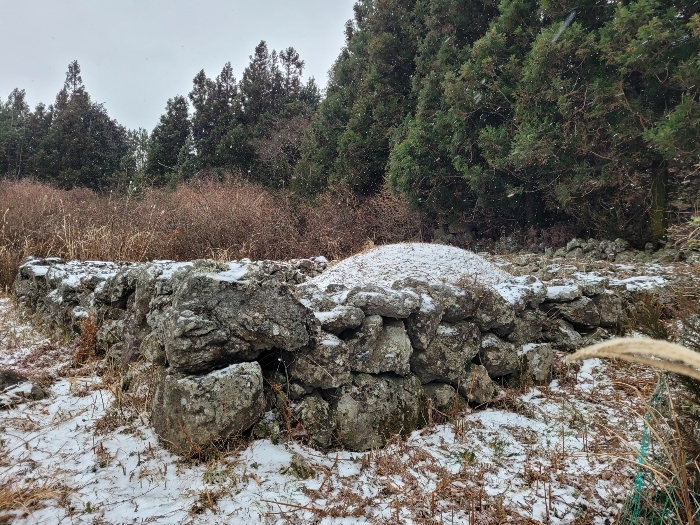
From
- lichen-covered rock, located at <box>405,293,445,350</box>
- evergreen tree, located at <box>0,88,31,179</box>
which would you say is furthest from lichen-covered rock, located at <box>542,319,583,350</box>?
evergreen tree, located at <box>0,88,31,179</box>

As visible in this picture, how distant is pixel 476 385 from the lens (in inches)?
127

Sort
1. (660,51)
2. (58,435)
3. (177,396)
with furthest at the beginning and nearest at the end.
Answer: (660,51), (58,435), (177,396)

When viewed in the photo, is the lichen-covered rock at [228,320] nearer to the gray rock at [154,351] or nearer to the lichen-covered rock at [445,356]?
the gray rock at [154,351]

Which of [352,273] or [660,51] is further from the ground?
[660,51]

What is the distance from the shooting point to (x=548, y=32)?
792 cm

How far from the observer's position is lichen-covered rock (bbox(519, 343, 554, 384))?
142 inches

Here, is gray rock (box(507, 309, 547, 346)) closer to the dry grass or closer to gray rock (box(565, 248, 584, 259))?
the dry grass

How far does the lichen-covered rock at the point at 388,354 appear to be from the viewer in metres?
2.79

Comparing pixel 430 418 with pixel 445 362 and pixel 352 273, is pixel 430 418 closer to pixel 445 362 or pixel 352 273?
pixel 445 362

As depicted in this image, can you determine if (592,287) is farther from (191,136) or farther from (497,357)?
(191,136)

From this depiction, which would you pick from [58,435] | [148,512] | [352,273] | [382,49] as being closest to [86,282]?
[58,435]

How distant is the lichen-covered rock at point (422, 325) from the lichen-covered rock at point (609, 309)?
236cm

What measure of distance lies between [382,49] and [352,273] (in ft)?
31.7

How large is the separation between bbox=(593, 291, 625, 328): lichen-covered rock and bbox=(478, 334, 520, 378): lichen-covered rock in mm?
1493
